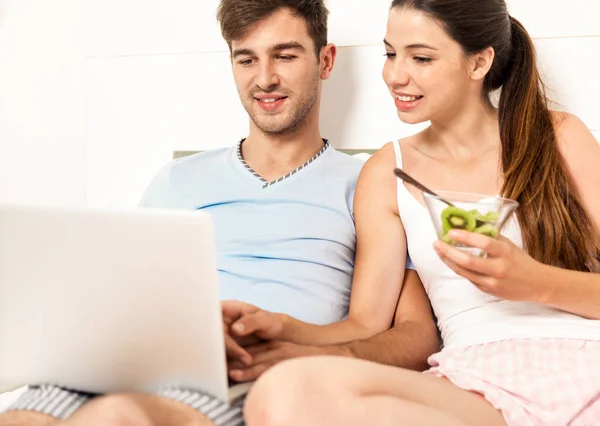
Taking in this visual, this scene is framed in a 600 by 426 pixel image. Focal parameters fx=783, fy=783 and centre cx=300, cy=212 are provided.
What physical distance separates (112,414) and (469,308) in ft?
2.60

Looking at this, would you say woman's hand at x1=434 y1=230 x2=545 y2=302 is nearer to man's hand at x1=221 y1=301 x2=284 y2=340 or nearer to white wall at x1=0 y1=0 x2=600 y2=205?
man's hand at x1=221 y1=301 x2=284 y2=340

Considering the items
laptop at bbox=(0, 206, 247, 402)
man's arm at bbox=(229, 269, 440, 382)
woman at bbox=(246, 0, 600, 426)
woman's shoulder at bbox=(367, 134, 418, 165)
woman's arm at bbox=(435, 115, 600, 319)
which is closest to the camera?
laptop at bbox=(0, 206, 247, 402)

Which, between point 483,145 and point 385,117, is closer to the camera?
point 483,145

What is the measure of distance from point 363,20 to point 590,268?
1.01 meters

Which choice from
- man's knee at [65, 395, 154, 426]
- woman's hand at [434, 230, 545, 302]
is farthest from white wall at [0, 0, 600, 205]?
man's knee at [65, 395, 154, 426]

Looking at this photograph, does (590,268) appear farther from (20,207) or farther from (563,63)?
(20,207)

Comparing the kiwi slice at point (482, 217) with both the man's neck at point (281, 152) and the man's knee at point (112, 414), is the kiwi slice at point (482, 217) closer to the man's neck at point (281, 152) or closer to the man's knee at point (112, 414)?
the man's knee at point (112, 414)

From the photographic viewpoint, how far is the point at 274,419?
1.15 meters

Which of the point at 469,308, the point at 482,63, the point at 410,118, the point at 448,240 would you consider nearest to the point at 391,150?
the point at 410,118

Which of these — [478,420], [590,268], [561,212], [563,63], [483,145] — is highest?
[563,63]

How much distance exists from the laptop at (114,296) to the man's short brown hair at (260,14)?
1044mm

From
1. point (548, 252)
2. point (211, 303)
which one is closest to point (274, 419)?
point (211, 303)

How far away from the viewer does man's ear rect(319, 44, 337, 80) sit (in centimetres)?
212

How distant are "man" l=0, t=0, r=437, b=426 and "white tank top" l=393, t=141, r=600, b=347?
0.10 meters
